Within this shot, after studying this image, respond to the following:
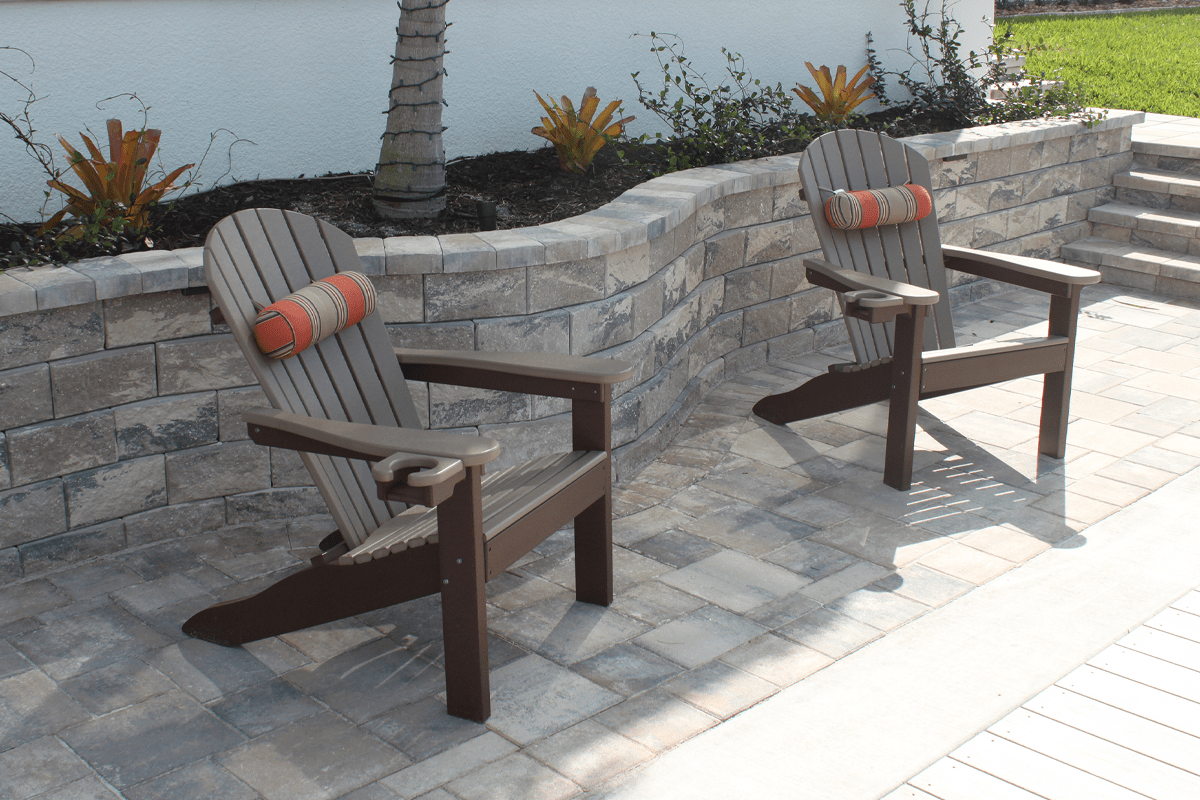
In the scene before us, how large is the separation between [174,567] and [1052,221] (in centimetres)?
497

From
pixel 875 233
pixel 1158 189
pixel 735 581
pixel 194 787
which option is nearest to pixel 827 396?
pixel 875 233

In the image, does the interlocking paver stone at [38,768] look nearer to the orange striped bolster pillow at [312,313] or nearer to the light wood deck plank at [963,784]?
the orange striped bolster pillow at [312,313]

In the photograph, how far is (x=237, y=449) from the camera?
10.6 ft

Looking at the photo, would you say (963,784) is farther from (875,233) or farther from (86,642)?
(875,233)

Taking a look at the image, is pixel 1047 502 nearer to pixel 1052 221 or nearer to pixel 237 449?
pixel 237 449

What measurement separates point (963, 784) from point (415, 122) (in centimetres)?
268

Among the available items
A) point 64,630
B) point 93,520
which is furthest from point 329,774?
point 93,520

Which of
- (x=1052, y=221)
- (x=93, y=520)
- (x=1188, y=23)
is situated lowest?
(x=93, y=520)

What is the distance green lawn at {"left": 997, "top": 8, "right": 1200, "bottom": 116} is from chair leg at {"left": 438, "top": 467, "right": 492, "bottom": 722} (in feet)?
18.5

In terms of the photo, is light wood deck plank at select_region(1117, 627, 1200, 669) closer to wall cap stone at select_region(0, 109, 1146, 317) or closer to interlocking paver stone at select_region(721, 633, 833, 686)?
interlocking paver stone at select_region(721, 633, 833, 686)

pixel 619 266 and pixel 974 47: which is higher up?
pixel 974 47

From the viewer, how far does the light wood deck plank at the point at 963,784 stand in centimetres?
217

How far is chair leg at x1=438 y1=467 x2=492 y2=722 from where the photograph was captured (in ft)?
7.49

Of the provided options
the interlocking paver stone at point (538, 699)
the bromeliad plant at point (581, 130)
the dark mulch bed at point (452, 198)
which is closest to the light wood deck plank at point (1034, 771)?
the interlocking paver stone at point (538, 699)
